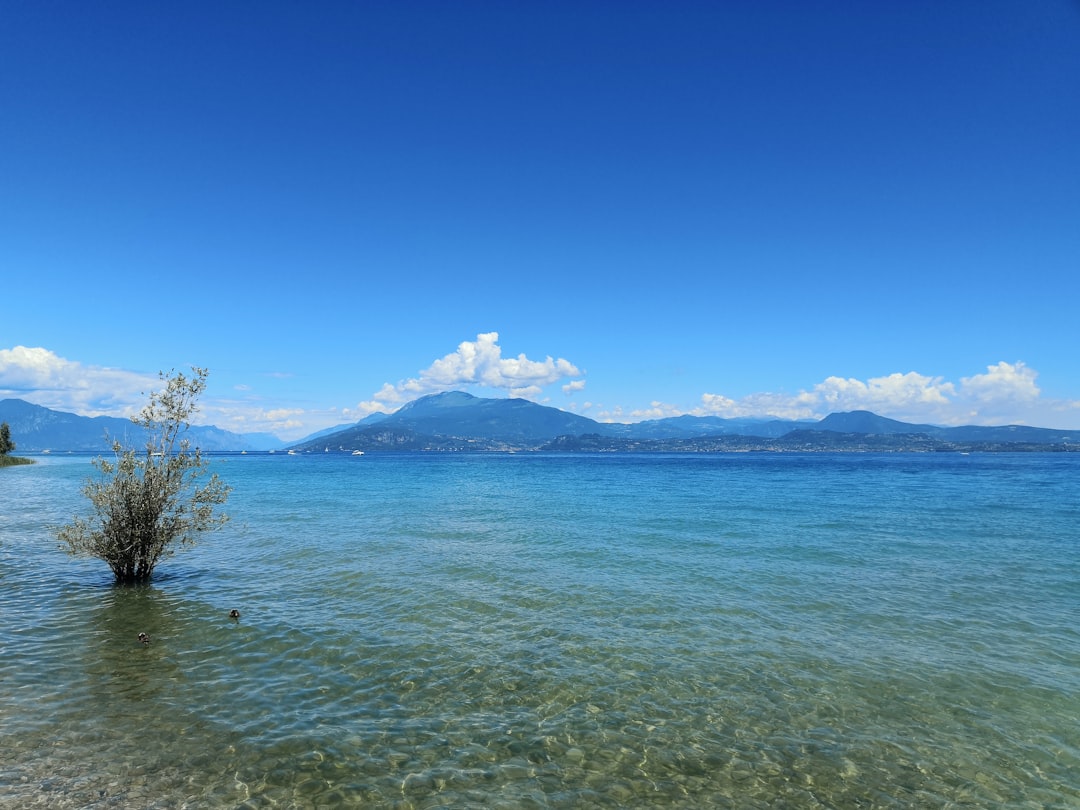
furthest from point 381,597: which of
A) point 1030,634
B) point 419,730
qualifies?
point 1030,634

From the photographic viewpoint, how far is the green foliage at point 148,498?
2208 cm

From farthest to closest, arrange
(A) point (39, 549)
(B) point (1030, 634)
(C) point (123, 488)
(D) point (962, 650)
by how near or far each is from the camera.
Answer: (A) point (39, 549) < (C) point (123, 488) < (B) point (1030, 634) < (D) point (962, 650)

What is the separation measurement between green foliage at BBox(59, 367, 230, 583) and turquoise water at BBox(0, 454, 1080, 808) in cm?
169

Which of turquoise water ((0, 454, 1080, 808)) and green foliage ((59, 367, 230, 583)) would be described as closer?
turquoise water ((0, 454, 1080, 808))

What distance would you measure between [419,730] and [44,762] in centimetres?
642

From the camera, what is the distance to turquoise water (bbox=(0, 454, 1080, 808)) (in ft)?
32.2

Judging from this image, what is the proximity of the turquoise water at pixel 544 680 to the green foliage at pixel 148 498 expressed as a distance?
169cm

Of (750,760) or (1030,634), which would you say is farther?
(1030,634)

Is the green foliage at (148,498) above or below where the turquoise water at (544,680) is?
above

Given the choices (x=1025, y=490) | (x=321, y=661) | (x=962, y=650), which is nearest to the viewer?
(x=321, y=661)

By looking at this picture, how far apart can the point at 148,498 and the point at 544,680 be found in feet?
59.3

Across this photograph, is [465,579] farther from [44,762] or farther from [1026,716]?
[1026,716]

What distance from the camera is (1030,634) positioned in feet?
58.4

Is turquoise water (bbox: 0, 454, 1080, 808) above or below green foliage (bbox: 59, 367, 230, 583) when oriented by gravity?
below
